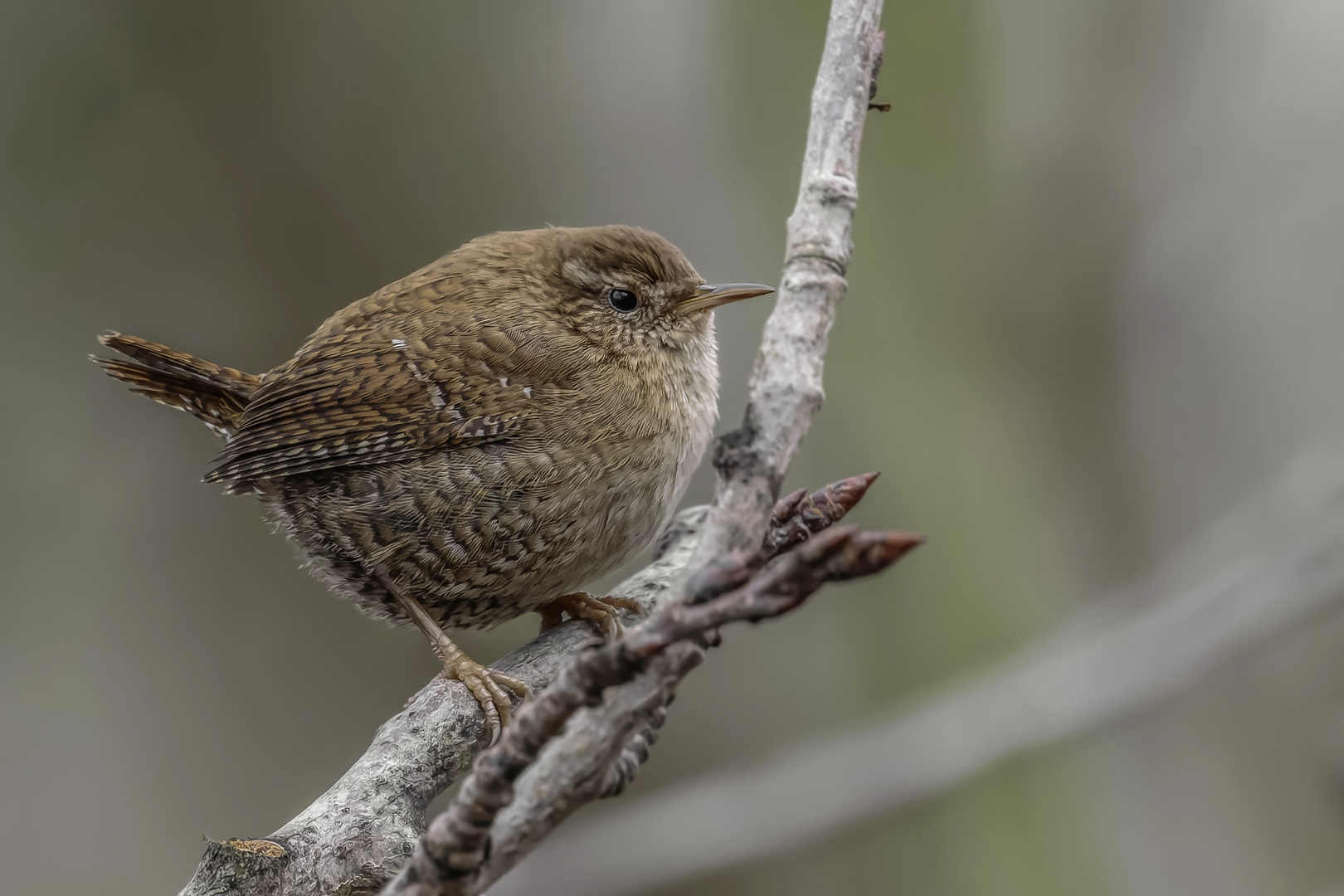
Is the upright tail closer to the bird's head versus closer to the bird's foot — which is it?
the bird's head

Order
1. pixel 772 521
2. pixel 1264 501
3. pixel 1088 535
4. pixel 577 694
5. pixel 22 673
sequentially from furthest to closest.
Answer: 1. pixel 1088 535
2. pixel 1264 501
3. pixel 22 673
4. pixel 772 521
5. pixel 577 694

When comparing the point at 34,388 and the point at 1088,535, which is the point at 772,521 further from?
the point at 1088,535

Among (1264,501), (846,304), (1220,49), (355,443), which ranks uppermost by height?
(1220,49)

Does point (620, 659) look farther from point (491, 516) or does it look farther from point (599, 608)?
point (599, 608)

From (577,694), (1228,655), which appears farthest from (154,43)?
(1228,655)

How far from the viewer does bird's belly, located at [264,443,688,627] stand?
2.04m

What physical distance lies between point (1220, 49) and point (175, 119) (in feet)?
14.4

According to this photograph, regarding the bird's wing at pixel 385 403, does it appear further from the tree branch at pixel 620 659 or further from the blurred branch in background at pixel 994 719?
the blurred branch in background at pixel 994 719

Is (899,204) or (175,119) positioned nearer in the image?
(175,119)

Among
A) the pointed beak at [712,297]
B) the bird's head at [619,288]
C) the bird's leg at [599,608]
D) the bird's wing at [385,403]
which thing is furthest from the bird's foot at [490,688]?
the pointed beak at [712,297]

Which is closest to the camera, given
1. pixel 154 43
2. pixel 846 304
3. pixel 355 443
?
pixel 355 443

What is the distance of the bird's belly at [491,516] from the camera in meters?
2.04

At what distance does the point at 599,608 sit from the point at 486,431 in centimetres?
57

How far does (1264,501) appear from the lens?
13.7ft
